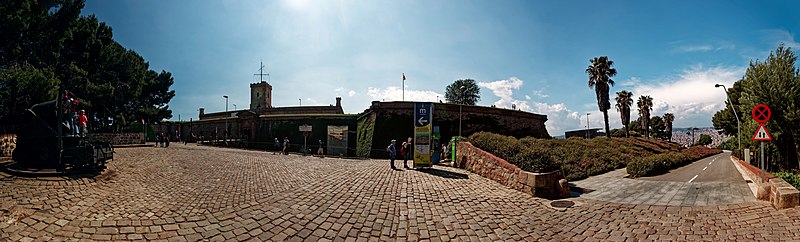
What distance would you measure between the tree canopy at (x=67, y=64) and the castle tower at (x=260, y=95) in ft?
66.2

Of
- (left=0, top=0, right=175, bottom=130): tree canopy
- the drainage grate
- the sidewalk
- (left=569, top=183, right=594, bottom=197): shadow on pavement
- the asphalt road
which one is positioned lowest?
the asphalt road

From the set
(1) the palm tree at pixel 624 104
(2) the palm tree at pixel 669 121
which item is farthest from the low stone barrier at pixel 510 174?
(2) the palm tree at pixel 669 121

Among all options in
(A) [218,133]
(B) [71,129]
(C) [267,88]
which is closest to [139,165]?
(B) [71,129]

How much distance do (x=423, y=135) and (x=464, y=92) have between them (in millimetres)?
48207

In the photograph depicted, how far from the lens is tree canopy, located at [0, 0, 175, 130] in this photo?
1434 centimetres

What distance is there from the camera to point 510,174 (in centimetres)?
920

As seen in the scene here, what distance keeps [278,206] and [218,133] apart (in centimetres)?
3635

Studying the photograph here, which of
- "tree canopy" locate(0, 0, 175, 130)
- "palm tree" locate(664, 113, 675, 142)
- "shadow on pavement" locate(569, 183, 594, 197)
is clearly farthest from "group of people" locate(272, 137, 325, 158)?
"palm tree" locate(664, 113, 675, 142)

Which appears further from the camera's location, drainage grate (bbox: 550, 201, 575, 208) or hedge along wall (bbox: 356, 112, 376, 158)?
hedge along wall (bbox: 356, 112, 376, 158)

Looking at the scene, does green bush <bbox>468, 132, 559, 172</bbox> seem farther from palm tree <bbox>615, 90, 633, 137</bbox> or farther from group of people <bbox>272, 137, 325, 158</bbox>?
palm tree <bbox>615, 90, 633, 137</bbox>

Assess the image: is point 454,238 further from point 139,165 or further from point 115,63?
point 115,63

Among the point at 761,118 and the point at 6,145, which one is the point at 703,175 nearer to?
the point at 761,118

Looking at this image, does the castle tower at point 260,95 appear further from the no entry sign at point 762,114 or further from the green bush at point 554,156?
the no entry sign at point 762,114

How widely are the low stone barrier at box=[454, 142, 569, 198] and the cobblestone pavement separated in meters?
0.47
